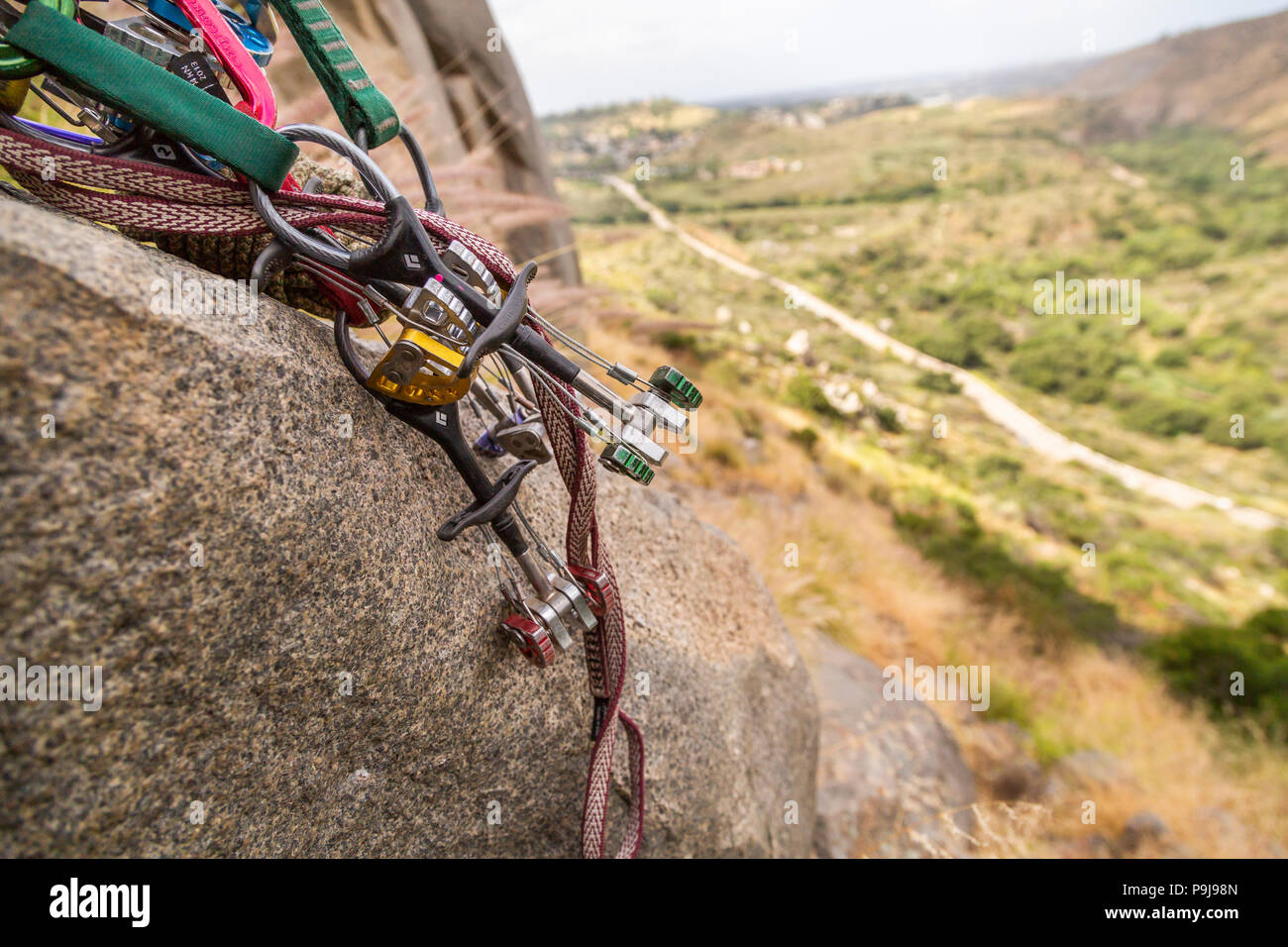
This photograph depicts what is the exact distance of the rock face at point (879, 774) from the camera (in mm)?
3627

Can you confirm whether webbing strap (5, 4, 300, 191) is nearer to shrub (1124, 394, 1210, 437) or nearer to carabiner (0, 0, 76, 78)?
carabiner (0, 0, 76, 78)

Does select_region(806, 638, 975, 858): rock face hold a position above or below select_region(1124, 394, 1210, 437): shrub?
above

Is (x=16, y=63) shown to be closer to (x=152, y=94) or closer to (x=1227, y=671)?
(x=152, y=94)

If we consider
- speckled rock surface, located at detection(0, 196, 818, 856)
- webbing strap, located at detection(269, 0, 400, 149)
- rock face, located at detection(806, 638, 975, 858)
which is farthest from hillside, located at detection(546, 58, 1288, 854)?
webbing strap, located at detection(269, 0, 400, 149)

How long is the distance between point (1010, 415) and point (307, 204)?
48983 millimetres

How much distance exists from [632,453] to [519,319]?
0.34 m

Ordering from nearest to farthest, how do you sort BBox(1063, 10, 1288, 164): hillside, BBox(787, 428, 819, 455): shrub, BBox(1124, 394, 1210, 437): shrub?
BBox(787, 428, 819, 455): shrub → BBox(1124, 394, 1210, 437): shrub → BBox(1063, 10, 1288, 164): hillside

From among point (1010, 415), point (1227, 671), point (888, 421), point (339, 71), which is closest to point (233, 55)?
point (339, 71)

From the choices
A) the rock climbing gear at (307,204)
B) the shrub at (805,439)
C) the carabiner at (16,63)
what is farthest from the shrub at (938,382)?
the carabiner at (16,63)

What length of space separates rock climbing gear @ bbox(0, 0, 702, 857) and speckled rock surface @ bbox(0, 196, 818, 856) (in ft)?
0.38

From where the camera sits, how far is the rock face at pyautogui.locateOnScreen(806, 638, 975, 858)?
363 cm

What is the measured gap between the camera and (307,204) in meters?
1.18

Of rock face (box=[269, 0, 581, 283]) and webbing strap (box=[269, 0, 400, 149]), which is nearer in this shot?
webbing strap (box=[269, 0, 400, 149])
